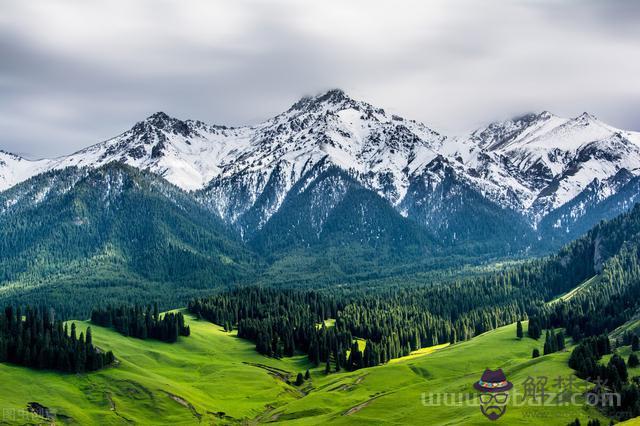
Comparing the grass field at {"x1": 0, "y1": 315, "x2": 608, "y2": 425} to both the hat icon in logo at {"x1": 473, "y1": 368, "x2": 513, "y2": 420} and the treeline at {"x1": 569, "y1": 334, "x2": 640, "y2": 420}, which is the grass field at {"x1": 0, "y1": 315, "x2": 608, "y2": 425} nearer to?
the hat icon in logo at {"x1": 473, "y1": 368, "x2": 513, "y2": 420}

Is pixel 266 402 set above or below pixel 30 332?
below

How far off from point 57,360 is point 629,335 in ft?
479

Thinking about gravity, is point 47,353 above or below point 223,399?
above

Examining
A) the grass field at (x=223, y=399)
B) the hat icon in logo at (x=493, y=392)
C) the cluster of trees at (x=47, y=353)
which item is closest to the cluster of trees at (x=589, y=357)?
the grass field at (x=223, y=399)

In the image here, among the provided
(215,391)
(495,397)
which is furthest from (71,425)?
(495,397)

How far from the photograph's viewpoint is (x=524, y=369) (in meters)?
159

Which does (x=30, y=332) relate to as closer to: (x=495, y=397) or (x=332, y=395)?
(x=332, y=395)

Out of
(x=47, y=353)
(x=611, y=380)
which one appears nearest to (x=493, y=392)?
(x=611, y=380)

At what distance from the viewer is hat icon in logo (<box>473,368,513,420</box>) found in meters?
132

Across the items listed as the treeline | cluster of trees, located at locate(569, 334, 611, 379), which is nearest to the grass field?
cluster of trees, located at locate(569, 334, 611, 379)

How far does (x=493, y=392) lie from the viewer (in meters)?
144

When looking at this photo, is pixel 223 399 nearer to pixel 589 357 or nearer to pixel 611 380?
pixel 589 357

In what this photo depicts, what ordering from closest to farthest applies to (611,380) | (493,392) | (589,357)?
(611,380) < (493,392) < (589,357)

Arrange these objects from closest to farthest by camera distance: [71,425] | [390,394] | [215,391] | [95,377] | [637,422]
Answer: [637,422], [71,425], [390,394], [95,377], [215,391]
